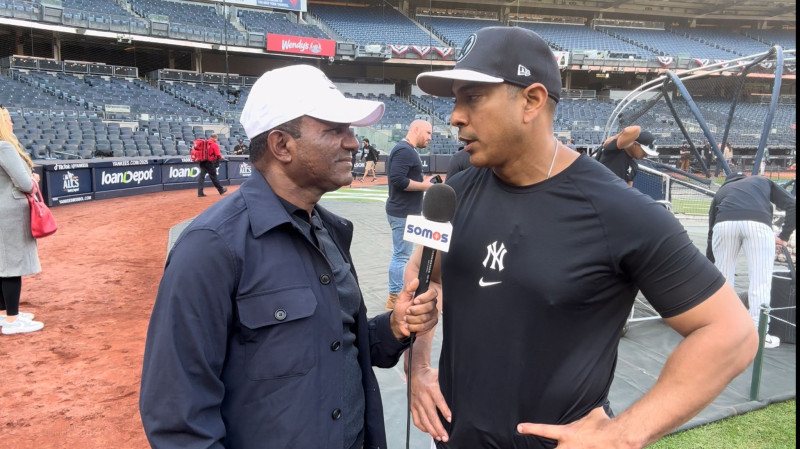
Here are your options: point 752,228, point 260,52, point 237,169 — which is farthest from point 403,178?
point 260,52

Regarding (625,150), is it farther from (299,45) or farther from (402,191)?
(299,45)

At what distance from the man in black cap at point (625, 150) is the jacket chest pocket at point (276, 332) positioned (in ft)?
15.8

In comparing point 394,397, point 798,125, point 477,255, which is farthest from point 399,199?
point 798,125

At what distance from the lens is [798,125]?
72 cm

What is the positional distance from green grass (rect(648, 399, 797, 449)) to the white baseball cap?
9.69ft

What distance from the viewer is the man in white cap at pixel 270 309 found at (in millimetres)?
1311

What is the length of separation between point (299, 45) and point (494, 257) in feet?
116

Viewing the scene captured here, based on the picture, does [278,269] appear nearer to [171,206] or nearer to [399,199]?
[399,199]

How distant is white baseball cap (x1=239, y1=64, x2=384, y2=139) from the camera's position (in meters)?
1.54

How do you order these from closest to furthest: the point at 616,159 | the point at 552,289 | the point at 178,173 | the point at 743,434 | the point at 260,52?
the point at 552,289
the point at 743,434
the point at 616,159
the point at 178,173
the point at 260,52

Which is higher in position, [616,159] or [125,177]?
[616,159]

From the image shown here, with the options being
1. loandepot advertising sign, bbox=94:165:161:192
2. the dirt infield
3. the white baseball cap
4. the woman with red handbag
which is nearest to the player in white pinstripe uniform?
the white baseball cap

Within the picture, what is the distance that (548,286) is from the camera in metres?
1.41

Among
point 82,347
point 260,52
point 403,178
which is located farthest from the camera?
point 260,52
